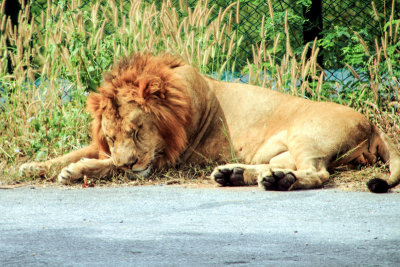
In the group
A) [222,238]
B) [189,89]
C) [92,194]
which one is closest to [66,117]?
[189,89]

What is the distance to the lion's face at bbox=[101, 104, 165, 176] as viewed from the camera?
486cm

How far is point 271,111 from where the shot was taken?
5.22 meters

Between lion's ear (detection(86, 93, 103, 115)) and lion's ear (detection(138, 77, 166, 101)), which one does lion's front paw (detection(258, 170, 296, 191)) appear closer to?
lion's ear (detection(138, 77, 166, 101))

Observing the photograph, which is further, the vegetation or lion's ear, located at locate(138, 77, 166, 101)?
the vegetation

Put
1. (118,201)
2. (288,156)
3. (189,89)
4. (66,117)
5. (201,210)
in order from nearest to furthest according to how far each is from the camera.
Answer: (201,210) → (118,201) → (288,156) → (189,89) → (66,117)

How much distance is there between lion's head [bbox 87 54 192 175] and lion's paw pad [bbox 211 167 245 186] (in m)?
0.59

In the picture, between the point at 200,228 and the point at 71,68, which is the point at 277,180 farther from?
the point at 71,68

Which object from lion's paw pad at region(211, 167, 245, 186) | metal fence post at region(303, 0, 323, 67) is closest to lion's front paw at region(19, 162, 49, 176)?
lion's paw pad at region(211, 167, 245, 186)

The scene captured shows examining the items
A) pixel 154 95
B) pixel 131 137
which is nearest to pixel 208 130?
pixel 154 95

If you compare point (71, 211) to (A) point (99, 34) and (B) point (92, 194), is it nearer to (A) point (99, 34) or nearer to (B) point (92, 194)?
(B) point (92, 194)

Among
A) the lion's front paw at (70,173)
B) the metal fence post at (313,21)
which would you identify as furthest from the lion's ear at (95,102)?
the metal fence post at (313,21)

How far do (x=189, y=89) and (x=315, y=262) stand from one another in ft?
9.61

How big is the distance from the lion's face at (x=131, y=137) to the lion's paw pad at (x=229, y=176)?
0.63 meters

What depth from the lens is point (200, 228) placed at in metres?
3.10
